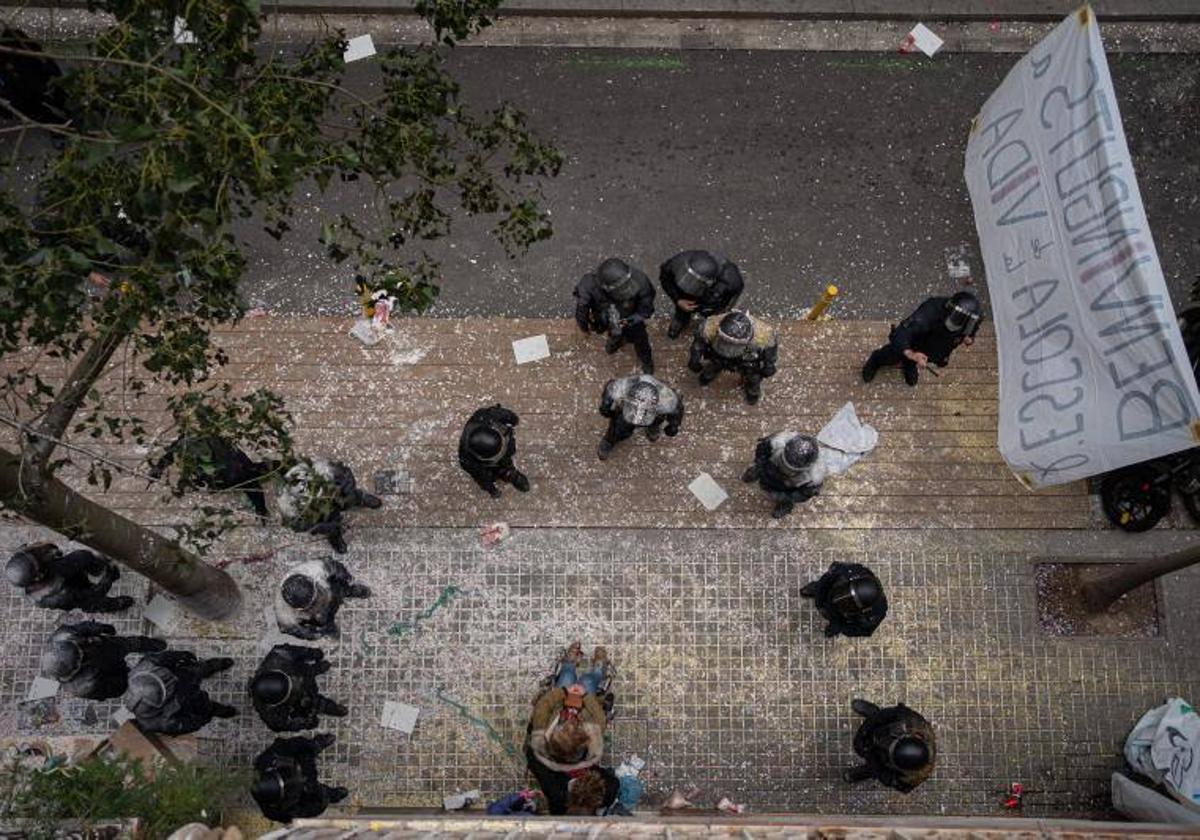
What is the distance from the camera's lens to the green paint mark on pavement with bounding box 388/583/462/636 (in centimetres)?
804

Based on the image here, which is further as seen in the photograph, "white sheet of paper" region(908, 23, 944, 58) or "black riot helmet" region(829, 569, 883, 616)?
"white sheet of paper" region(908, 23, 944, 58)

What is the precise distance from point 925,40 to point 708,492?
18.5 ft

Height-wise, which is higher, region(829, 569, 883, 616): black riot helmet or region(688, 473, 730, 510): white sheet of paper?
region(688, 473, 730, 510): white sheet of paper

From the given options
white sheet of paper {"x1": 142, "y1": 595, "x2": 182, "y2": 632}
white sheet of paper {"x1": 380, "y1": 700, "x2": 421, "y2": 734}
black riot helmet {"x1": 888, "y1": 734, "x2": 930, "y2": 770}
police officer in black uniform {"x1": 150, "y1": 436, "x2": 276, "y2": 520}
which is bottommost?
black riot helmet {"x1": 888, "y1": 734, "x2": 930, "y2": 770}

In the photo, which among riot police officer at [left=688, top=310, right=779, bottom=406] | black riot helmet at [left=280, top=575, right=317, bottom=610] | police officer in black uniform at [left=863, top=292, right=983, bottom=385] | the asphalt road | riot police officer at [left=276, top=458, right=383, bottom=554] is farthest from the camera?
the asphalt road

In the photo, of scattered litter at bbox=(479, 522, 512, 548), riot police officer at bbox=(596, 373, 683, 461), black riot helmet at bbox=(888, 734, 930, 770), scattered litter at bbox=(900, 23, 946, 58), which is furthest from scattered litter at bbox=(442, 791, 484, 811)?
scattered litter at bbox=(900, 23, 946, 58)

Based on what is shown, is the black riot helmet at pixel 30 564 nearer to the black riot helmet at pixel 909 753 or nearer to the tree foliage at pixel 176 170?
the tree foliage at pixel 176 170

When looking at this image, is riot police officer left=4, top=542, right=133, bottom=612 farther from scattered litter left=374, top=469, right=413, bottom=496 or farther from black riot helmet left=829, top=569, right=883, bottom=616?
black riot helmet left=829, top=569, right=883, bottom=616

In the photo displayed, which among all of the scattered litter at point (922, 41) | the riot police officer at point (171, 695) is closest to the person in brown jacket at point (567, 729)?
the riot police officer at point (171, 695)

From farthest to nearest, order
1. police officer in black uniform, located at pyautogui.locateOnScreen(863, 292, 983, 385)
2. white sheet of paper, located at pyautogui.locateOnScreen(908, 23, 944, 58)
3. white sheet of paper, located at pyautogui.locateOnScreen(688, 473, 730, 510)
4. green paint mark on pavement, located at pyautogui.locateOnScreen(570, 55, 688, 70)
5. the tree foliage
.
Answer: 1. white sheet of paper, located at pyautogui.locateOnScreen(908, 23, 944, 58)
2. green paint mark on pavement, located at pyautogui.locateOnScreen(570, 55, 688, 70)
3. white sheet of paper, located at pyautogui.locateOnScreen(688, 473, 730, 510)
4. police officer in black uniform, located at pyautogui.locateOnScreen(863, 292, 983, 385)
5. the tree foliage

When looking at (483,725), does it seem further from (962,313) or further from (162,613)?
(962,313)

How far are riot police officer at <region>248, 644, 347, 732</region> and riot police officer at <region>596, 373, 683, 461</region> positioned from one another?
318cm

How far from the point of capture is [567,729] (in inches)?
268

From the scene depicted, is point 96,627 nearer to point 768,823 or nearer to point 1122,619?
point 768,823
